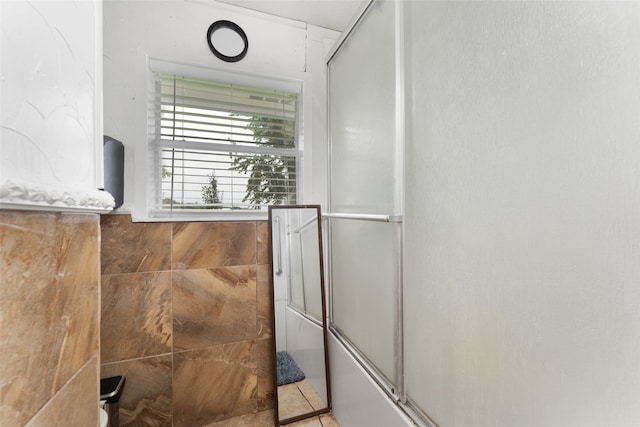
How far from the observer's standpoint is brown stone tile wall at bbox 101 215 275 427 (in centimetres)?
147

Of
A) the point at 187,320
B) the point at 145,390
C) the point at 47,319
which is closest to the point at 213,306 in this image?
the point at 187,320

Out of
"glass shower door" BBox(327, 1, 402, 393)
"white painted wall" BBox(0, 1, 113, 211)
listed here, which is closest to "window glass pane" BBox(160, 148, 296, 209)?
"glass shower door" BBox(327, 1, 402, 393)

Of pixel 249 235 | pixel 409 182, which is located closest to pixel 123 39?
pixel 249 235

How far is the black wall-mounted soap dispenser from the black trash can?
88cm

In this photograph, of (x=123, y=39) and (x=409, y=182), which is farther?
(x=123, y=39)

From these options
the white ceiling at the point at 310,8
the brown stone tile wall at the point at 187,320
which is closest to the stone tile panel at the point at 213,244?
the brown stone tile wall at the point at 187,320

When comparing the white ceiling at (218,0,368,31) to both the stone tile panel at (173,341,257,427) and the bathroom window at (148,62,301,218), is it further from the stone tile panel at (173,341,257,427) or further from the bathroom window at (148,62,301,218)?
the stone tile panel at (173,341,257,427)

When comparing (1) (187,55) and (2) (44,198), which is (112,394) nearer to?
(2) (44,198)

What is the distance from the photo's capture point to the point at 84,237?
2.11 feet

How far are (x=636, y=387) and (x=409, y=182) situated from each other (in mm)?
723

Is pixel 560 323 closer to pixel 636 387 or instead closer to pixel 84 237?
pixel 636 387

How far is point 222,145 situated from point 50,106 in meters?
1.27

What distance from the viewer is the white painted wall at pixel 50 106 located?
0.40 m

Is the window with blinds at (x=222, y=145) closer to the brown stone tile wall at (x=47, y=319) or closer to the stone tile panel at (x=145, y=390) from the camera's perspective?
the stone tile panel at (x=145, y=390)
